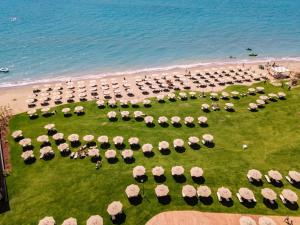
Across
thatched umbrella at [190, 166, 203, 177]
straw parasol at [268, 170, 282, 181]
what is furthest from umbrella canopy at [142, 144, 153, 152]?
straw parasol at [268, 170, 282, 181]

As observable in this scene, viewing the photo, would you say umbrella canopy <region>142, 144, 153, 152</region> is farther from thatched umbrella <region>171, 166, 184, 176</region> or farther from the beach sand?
the beach sand

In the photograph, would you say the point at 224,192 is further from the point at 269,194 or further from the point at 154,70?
the point at 154,70

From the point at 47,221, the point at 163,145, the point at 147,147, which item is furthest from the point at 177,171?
the point at 47,221

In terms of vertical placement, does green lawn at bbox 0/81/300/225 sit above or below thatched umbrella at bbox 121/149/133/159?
below

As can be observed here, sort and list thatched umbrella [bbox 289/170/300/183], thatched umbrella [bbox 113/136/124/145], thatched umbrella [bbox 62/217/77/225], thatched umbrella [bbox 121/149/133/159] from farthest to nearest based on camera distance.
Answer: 1. thatched umbrella [bbox 113/136/124/145]
2. thatched umbrella [bbox 121/149/133/159]
3. thatched umbrella [bbox 289/170/300/183]
4. thatched umbrella [bbox 62/217/77/225]

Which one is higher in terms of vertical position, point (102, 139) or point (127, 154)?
point (102, 139)

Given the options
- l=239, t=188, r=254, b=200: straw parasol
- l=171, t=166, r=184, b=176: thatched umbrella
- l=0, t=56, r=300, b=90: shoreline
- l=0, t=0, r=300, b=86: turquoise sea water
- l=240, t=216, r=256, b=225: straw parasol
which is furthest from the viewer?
l=0, t=0, r=300, b=86: turquoise sea water

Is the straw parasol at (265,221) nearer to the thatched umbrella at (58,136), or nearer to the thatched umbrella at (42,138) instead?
A: the thatched umbrella at (58,136)

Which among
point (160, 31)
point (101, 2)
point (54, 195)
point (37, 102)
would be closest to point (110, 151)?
point (54, 195)
